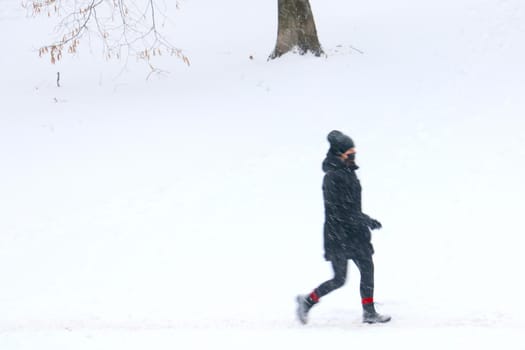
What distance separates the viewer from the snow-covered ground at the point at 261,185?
7168mm

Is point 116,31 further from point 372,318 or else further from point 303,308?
point 372,318

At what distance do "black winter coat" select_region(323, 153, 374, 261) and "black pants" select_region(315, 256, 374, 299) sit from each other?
0.06 meters

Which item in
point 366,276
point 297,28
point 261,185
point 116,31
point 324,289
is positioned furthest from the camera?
point 116,31

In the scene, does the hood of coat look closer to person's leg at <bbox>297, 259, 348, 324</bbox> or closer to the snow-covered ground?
person's leg at <bbox>297, 259, 348, 324</bbox>

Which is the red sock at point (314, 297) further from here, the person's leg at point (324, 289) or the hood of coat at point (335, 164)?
the hood of coat at point (335, 164)

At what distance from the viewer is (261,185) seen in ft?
34.6

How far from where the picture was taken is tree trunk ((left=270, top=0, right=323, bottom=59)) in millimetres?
14383

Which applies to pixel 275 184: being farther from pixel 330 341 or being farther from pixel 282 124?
pixel 330 341

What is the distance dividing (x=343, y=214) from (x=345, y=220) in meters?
0.06

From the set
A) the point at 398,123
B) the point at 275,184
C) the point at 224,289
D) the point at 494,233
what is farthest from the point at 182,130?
the point at 494,233

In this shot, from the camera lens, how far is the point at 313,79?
1355 cm

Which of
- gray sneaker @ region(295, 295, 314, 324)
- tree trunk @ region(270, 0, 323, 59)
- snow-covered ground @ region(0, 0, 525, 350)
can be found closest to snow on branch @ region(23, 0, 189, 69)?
snow-covered ground @ region(0, 0, 525, 350)

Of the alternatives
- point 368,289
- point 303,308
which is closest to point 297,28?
point 303,308

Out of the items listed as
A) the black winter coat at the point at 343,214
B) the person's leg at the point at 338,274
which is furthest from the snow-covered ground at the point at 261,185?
the black winter coat at the point at 343,214
